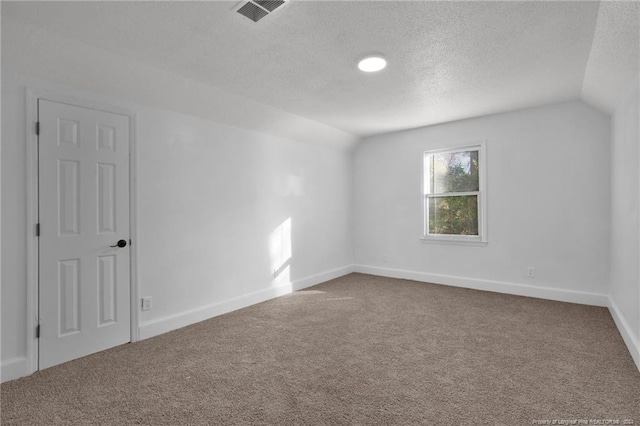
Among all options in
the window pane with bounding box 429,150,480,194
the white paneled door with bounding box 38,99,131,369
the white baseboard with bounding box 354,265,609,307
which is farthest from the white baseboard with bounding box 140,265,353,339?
the window pane with bounding box 429,150,480,194

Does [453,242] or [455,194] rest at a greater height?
[455,194]

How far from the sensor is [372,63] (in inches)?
111

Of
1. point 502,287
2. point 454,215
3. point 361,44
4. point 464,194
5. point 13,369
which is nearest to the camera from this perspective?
point 13,369

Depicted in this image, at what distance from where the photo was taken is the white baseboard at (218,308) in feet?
10.5

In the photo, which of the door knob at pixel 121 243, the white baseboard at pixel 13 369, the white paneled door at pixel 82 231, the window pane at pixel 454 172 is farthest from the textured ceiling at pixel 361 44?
the white baseboard at pixel 13 369

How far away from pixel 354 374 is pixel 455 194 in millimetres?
3510

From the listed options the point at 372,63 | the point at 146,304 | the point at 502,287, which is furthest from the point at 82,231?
the point at 502,287

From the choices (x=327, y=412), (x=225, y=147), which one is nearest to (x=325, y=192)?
(x=225, y=147)

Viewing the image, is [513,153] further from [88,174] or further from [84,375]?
[84,375]

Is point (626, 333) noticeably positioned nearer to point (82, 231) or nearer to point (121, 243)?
point (121, 243)

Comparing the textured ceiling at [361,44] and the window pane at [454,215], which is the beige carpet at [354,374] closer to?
the window pane at [454,215]

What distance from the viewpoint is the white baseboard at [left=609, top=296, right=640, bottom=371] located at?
8.20ft

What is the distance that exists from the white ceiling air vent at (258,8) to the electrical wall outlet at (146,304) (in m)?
2.68

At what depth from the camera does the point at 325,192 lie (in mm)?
5516
